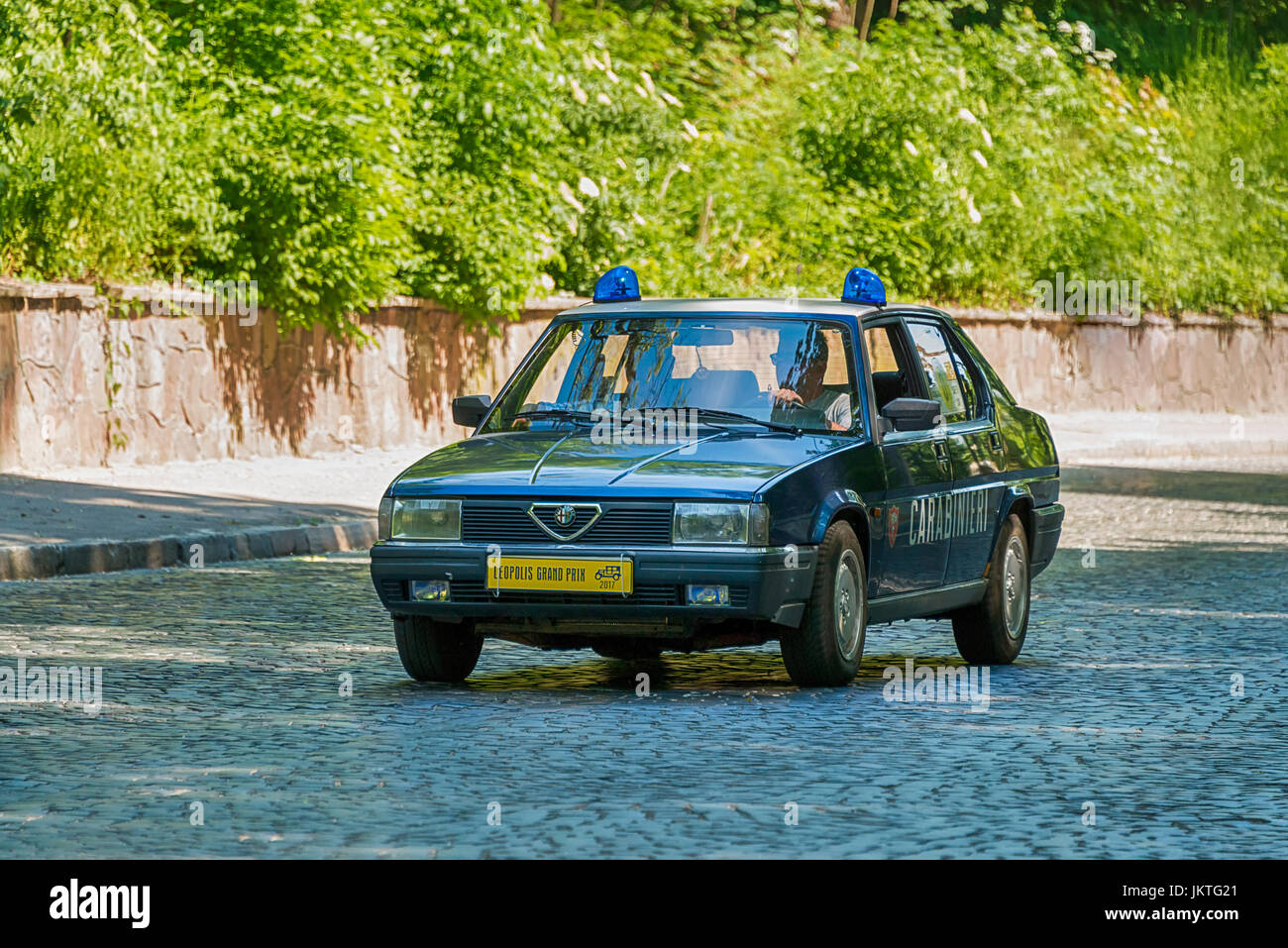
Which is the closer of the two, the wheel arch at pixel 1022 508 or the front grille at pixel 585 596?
the front grille at pixel 585 596

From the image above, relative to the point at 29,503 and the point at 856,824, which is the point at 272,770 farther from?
the point at 29,503

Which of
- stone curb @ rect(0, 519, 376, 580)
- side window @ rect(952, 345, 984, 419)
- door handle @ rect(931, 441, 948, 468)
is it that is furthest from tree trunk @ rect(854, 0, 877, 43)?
door handle @ rect(931, 441, 948, 468)

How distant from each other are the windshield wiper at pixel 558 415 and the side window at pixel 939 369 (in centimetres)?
156

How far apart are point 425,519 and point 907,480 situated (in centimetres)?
204

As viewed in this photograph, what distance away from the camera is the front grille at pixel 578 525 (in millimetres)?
8508

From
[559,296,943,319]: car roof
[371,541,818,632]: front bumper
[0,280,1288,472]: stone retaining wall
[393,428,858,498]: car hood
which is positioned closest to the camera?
[371,541,818,632]: front bumper

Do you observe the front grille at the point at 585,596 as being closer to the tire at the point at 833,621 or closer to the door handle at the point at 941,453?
the tire at the point at 833,621

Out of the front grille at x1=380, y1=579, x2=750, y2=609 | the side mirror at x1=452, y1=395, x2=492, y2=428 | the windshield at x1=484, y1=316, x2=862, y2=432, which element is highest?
the windshield at x1=484, y1=316, x2=862, y2=432

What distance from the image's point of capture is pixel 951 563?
9688 mm

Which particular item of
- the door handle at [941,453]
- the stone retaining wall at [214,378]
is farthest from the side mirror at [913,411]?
the stone retaining wall at [214,378]

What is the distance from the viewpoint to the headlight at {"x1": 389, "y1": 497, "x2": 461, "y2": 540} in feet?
28.7

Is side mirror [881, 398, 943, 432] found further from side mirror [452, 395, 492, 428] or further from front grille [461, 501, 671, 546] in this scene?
side mirror [452, 395, 492, 428]

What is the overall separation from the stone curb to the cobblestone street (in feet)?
5.05
